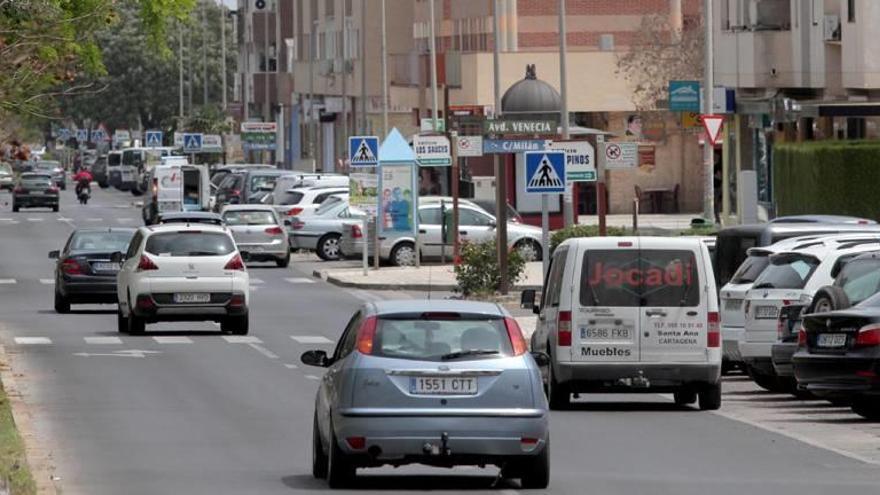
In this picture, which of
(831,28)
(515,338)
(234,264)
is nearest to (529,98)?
(831,28)

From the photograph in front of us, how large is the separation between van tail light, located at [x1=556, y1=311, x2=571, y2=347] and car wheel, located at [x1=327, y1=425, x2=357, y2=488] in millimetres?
7449

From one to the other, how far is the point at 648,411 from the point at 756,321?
6.34 ft

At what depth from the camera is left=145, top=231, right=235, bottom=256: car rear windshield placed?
3497cm

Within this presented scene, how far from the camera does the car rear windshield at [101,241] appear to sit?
40.8 metres

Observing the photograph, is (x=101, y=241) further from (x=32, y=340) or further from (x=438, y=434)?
(x=438, y=434)

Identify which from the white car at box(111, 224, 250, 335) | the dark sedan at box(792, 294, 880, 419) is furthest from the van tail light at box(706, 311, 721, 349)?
the white car at box(111, 224, 250, 335)

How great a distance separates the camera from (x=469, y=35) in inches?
3565

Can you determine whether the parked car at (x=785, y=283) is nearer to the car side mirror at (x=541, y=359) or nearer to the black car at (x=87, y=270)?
the car side mirror at (x=541, y=359)

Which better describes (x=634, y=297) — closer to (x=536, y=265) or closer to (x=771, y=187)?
(x=536, y=265)

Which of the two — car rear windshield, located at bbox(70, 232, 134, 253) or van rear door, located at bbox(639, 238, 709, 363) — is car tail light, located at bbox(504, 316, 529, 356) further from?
car rear windshield, located at bbox(70, 232, 134, 253)

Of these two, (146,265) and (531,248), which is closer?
(146,265)

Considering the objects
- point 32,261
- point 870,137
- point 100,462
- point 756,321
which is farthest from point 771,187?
point 100,462

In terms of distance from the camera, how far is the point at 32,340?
34.8 meters

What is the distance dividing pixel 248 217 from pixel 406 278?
7870 mm
